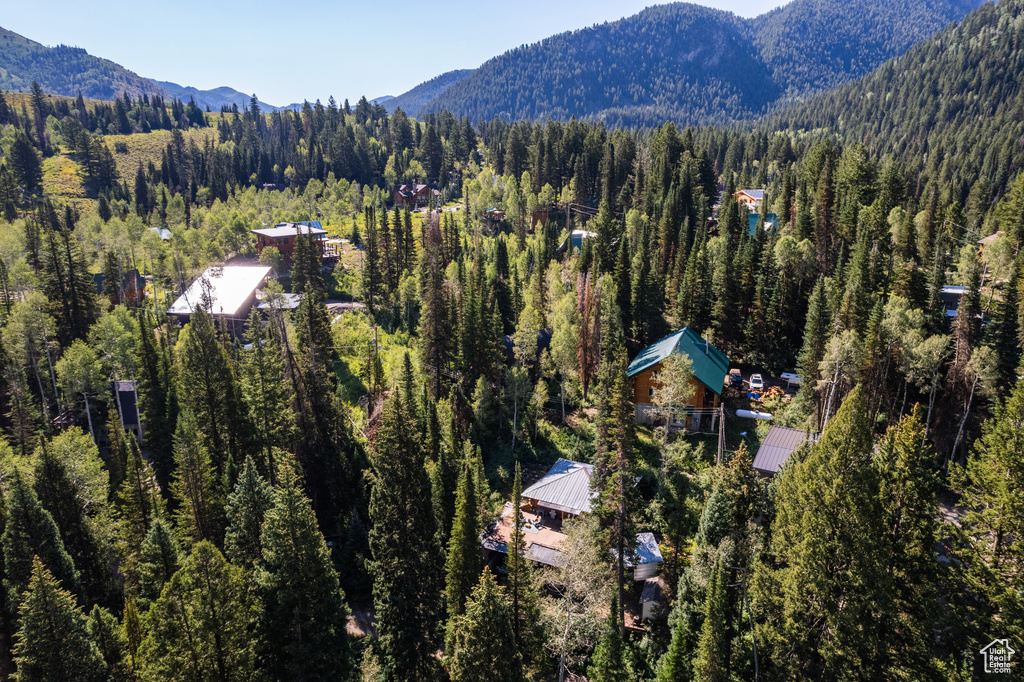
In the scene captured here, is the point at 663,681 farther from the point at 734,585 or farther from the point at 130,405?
the point at 130,405

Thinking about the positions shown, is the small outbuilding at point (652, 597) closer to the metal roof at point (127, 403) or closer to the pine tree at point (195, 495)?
the pine tree at point (195, 495)

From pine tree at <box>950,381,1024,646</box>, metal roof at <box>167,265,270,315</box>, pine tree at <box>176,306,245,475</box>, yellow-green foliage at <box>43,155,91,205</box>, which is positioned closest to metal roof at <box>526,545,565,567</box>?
pine tree at <box>950,381,1024,646</box>

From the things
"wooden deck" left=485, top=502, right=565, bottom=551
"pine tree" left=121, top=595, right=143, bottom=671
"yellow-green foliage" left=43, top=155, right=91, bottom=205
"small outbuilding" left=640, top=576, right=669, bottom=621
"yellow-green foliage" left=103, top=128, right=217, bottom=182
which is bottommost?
"wooden deck" left=485, top=502, right=565, bottom=551

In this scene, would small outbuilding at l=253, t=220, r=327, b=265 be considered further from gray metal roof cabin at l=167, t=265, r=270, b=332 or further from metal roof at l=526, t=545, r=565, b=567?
metal roof at l=526, t=545, r=565, b=567

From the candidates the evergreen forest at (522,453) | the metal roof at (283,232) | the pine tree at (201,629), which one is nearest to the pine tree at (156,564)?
the evergreen forest at (522,453)

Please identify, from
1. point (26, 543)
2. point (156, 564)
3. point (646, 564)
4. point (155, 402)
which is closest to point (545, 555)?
point (646, 564)

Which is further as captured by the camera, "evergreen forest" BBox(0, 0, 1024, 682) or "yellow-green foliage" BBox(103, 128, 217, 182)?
"yellow-green foliage" BBox(103, 128, 217, 182)

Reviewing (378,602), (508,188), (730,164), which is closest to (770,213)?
(508,188)
